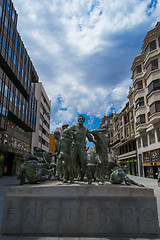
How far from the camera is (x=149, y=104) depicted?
2695 centimetres

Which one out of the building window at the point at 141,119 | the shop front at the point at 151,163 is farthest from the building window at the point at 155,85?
the shop front at the point at 151,163

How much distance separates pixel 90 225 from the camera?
457 centimetres

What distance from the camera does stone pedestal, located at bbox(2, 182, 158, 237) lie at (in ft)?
14.9

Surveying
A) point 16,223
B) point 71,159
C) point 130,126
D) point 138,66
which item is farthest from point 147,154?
point 16,223

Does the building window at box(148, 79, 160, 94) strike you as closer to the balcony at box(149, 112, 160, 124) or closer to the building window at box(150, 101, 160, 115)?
the building window at box(150, 101, 160, 115)

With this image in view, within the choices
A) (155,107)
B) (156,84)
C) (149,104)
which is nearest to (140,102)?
(149,104)

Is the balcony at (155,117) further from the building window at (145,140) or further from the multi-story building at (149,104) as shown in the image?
the building window at (145,140)

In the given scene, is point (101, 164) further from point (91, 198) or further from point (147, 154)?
point (147, 154)

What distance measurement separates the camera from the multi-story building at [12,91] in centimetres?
2534

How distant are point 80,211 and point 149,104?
82.3 ft

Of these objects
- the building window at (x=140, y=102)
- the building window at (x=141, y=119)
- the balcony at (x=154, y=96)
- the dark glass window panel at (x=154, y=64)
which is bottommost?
the building window at (x=141, y=119)

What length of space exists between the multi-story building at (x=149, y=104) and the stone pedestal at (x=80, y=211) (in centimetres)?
2155

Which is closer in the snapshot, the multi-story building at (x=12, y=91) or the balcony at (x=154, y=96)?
the balcony at (x=154, y=96)

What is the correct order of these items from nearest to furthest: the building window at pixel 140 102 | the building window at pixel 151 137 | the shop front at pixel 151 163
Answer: the shop front at pixel 151 163
the building window at pixel 151 137
the building window at pixel 140 102
